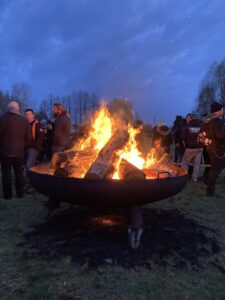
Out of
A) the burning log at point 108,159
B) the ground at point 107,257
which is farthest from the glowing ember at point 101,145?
the ground at point 107,257

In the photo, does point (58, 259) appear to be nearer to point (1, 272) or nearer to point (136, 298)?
point (1, 272)

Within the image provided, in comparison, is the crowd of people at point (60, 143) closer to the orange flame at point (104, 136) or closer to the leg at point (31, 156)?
the leg at point (31, 156)

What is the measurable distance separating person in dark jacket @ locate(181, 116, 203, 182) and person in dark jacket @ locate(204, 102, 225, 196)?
141 cm

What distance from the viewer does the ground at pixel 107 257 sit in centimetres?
346

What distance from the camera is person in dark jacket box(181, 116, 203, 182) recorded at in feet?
32.4

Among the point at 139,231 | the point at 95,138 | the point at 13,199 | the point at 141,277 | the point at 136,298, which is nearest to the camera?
the point at 136,298

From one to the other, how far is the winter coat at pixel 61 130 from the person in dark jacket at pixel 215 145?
144 inches

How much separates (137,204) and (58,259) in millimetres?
1229

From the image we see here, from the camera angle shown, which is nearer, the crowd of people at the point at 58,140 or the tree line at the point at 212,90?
the crowd of people at the point at 58,140

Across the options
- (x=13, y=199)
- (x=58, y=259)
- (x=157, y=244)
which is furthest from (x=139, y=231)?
(x=13, y=199)

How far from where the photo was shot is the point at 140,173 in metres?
4.54

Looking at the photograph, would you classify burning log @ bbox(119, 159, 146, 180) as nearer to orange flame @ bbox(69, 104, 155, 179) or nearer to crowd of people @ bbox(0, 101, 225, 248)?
crowd of people @ bbox(0, 101, 225, 248)

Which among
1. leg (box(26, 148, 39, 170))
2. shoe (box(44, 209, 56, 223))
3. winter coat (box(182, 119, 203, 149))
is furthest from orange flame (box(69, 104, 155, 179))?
winter coat (box(182, 119, 203, 149))

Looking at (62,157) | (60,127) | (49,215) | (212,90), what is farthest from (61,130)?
(212,90)
